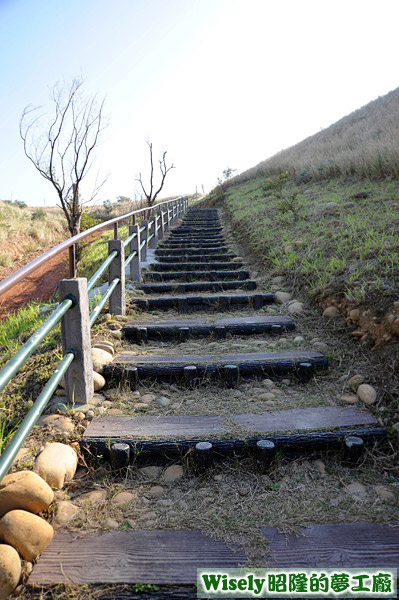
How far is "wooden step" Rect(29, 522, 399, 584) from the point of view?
145 cm

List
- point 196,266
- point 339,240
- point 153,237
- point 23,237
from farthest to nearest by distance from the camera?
point 23,237
point 153,237
point 196,266
point 339,240

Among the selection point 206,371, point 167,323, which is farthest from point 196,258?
point 206,371

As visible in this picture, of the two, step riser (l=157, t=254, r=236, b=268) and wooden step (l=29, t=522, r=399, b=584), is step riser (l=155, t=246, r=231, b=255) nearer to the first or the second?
step riser (l=157, t=254, r=236, b=268)

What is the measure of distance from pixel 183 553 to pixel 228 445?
0.60 meters

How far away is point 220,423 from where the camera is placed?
7.48 feet

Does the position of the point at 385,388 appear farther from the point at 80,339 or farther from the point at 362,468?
the point at 80,339

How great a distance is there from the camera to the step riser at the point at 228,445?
2059 millimetres

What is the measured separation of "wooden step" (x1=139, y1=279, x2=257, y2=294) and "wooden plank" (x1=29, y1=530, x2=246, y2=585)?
3470 millimetres

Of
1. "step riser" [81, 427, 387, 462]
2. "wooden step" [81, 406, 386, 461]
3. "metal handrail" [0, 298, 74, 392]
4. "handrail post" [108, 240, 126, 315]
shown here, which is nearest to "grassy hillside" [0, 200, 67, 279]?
"handrail post" [108, 240, 126, 315]

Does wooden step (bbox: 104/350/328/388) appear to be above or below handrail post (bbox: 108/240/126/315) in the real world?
below

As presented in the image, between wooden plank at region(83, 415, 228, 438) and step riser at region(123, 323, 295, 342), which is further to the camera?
step riser at region(123, 323, 295, 342)

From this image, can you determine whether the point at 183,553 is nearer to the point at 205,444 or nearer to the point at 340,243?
the point at 205,444

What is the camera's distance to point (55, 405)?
2381 mm

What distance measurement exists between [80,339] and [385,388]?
1.85m
